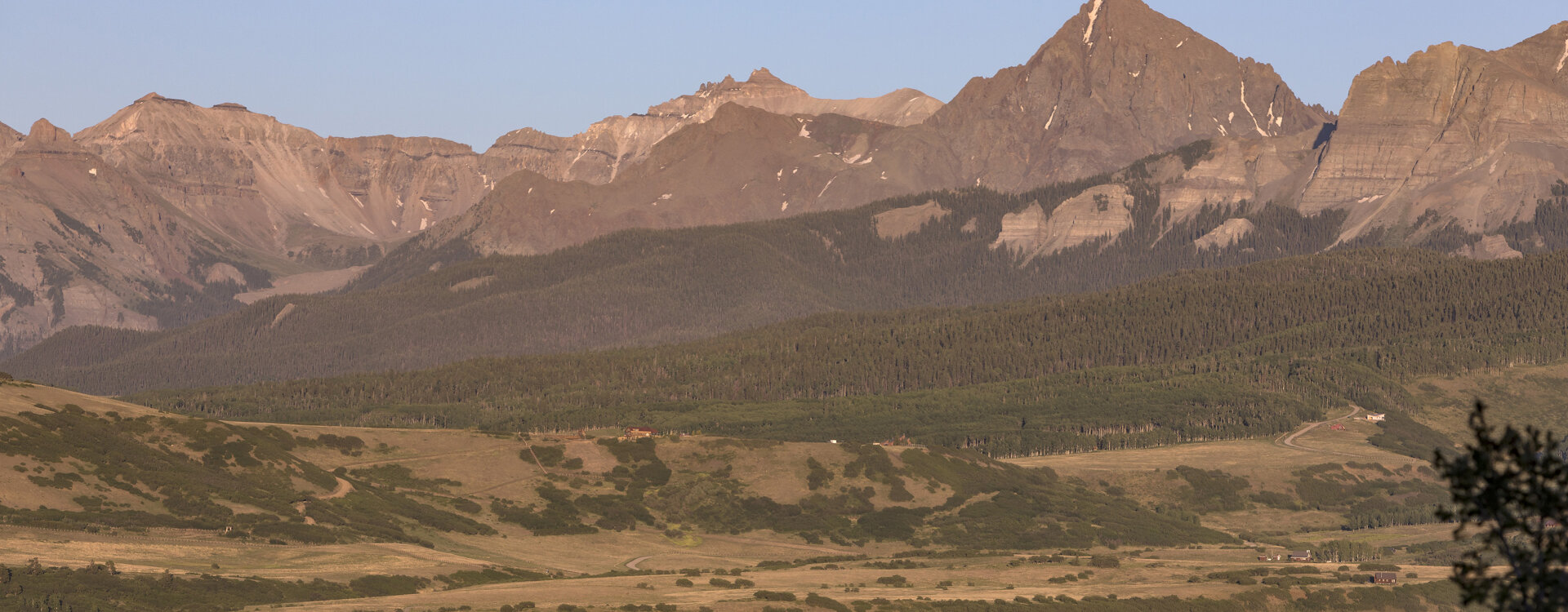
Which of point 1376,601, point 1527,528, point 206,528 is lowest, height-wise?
point 1376,601

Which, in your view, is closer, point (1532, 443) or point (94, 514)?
point (1532, 443)

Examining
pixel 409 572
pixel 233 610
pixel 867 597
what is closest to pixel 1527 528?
pixel 233 610

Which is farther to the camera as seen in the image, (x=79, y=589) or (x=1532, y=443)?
(x=79, y=589)

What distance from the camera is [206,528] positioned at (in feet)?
627

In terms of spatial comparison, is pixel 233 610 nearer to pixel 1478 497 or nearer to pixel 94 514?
pixel 94 514

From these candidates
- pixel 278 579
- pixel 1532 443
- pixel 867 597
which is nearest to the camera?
pixel 1532 443

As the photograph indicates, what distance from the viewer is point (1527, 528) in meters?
44.4

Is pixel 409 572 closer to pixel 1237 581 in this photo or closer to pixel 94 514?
pixel 94 514

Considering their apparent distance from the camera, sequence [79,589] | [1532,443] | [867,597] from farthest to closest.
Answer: [867,597] < [79,589] < [1532,443]

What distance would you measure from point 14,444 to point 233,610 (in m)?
63.4

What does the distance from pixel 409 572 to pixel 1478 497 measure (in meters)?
145

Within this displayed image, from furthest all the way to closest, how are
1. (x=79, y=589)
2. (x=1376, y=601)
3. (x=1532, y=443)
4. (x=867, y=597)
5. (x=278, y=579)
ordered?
(x=1376, y=601) < (x=867, y=597) < (x=278, y=579) < (x=79, y=589) < (x=1532, y=443)

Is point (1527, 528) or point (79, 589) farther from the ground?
point (1527, 528)

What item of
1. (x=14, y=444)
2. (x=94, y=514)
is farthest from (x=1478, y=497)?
(x=14, y=444)
